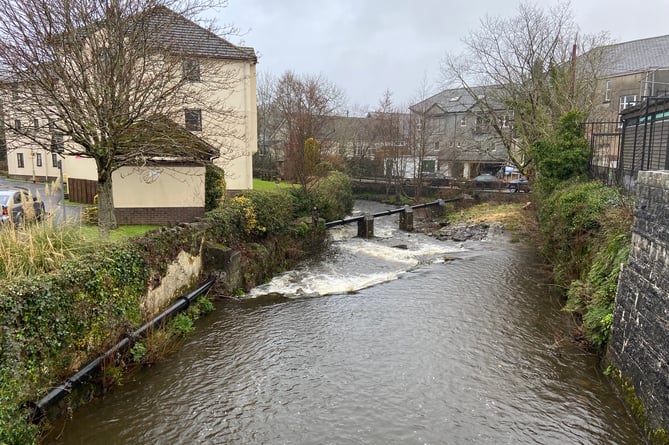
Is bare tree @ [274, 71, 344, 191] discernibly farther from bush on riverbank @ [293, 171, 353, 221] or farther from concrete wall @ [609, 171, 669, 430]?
concrete wall @ [609, 171, 669, 430]

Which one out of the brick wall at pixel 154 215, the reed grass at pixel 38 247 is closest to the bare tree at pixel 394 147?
the brick wall at pixel 154 215

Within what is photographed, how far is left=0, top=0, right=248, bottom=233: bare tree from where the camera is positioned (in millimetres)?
10891

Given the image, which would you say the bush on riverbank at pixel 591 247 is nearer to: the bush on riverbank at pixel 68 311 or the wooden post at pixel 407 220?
the bush on riverbank at pixel 68 311

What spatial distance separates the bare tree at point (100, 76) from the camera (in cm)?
1089

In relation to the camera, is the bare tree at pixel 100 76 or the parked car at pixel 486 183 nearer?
the bare tree at pixel 100 76

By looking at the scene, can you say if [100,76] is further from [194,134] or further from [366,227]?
[366,227]

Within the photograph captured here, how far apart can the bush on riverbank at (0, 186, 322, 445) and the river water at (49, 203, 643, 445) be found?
Result: 931mm

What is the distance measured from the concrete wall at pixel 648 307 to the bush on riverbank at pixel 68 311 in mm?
8453

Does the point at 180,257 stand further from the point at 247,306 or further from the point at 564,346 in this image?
the point at 564,346

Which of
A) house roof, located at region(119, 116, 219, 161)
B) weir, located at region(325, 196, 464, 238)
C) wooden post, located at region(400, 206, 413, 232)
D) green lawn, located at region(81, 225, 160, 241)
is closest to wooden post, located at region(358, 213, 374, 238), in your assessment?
weir, located at region(325, 196, 464, 238)

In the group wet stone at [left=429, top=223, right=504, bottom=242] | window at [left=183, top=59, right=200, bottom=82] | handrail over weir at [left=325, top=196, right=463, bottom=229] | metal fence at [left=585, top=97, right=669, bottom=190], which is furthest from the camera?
wet stone at [left=429, top=223, right=504, bottom=242]

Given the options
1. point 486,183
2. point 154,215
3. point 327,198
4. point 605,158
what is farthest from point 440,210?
point 154,215

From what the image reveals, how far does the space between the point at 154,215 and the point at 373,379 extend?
11.3m

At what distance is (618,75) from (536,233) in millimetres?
23904
